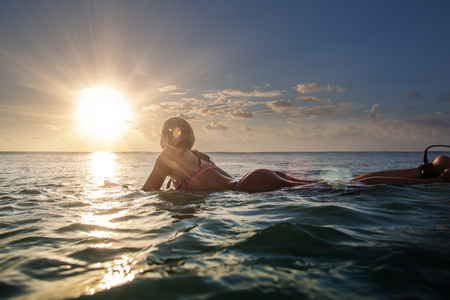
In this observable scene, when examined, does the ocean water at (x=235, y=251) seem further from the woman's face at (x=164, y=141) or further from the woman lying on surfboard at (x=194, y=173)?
the woman's face at (x=164, y=141)

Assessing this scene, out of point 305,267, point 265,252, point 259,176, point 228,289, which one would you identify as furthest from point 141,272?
point 259,176

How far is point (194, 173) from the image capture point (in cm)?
550

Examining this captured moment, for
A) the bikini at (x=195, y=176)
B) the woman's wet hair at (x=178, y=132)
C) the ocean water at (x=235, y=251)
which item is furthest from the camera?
the bikini at (x=195, y=176)

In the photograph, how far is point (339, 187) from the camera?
17.4ft

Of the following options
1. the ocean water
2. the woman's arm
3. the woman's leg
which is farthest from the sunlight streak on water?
the ocean water

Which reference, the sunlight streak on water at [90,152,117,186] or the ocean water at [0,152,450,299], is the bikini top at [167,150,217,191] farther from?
the sunlight streak on water at [90,152,117,186]

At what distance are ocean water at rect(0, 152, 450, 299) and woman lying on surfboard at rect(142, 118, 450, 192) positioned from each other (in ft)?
2.68

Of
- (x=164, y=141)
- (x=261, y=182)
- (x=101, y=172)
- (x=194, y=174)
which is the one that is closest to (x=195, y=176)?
(x=194, y=174)

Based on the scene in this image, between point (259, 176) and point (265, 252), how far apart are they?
9.88ft

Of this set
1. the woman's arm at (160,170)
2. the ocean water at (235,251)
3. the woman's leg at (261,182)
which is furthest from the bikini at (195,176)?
the ocean water at (235,251)

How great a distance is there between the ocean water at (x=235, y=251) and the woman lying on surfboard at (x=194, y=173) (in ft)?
2.68

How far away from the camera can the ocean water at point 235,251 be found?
66.4 inches

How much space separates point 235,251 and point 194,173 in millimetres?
3291

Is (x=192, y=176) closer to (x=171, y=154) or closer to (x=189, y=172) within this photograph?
(x=189, y=172)
